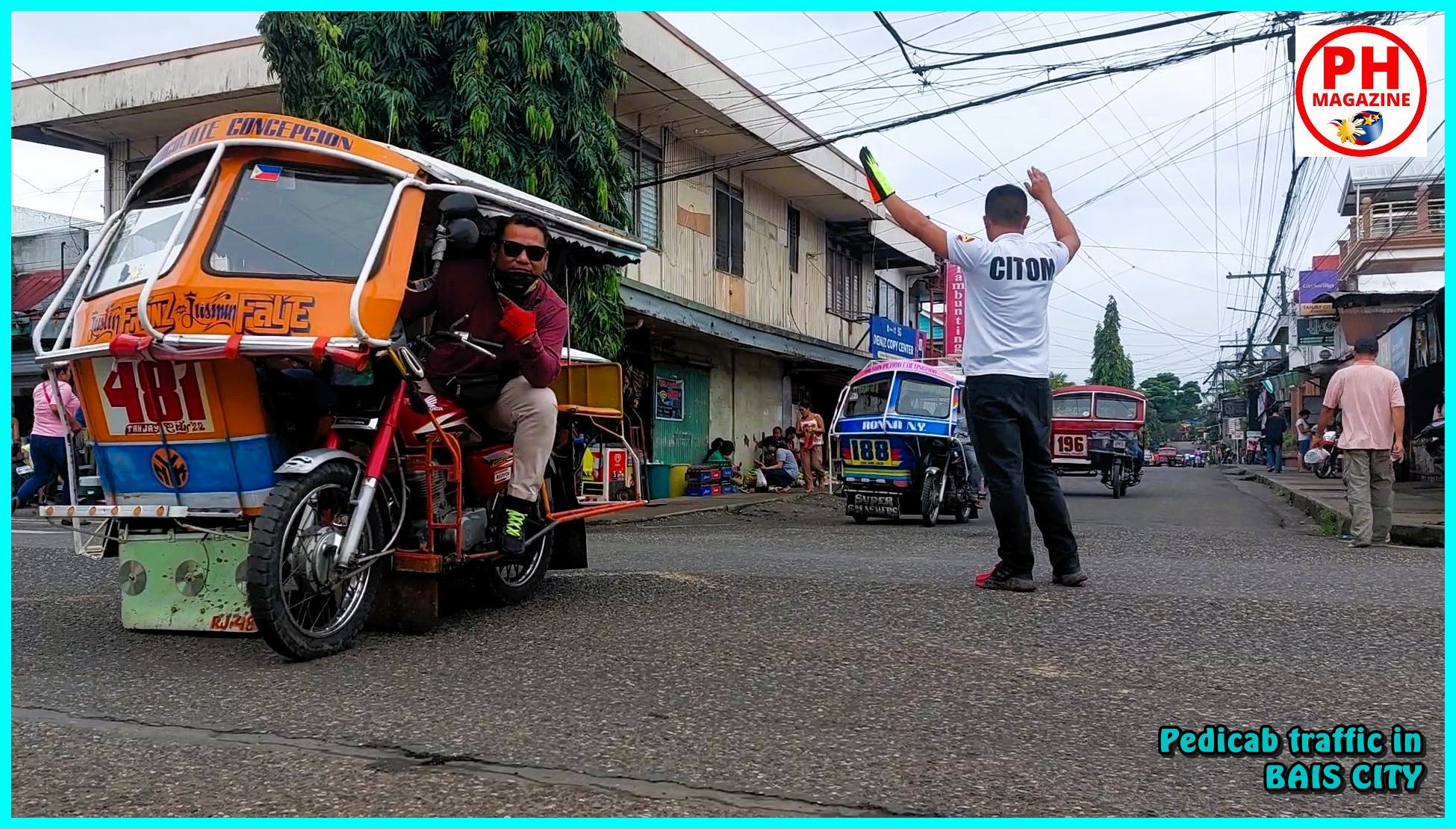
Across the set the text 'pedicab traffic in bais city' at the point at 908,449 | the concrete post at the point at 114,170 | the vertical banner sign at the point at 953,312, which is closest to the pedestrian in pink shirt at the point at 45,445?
the concrete post at the point at 114,170

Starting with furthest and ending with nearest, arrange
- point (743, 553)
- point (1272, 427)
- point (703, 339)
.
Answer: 1. point (1272, 427)
2. point (703, 339)
3. point (743, 553)

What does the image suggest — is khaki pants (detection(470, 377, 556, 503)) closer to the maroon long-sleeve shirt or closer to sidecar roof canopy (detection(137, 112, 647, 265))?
the maroon long-sleeve shirt

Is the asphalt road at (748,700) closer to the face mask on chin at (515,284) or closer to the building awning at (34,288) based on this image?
the face mask on chin at (515,284)

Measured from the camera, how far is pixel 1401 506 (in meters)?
13.7

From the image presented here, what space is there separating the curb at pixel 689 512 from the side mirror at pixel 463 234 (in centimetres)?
808

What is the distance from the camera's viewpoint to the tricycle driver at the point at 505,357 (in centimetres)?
520

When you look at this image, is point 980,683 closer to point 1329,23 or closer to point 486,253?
point 486,253

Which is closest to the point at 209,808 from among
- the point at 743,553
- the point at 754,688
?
the point at 754,688

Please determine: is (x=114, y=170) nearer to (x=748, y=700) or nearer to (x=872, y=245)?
(x=872, y=245)

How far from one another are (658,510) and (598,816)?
1296cm

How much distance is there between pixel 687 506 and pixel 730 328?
3918 millimetres

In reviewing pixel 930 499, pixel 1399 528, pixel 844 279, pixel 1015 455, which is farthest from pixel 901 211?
pixel 844 279

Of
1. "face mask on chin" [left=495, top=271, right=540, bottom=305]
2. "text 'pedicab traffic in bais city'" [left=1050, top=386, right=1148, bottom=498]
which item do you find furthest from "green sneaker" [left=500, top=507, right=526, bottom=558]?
"text 'pedicab traffic in bais city'" [left=1050, top=386, right=1148, bottom=498]

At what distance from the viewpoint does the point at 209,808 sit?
9.10 feet
